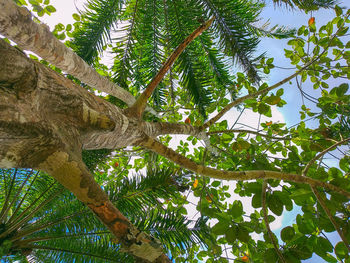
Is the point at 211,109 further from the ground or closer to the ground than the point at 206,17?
closer to the ground

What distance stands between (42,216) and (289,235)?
103 inches

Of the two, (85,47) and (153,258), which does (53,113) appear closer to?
(153,258)

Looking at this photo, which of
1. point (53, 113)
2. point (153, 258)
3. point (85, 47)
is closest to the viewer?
point (153, 258)

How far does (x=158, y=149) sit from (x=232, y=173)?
1.50 feet

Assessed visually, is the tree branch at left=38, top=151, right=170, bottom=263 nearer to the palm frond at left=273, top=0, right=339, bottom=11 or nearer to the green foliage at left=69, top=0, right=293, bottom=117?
the green foliage at left=69, top=0, right=293, bottom=117

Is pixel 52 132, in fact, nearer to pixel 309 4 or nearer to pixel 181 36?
pixel 181 36

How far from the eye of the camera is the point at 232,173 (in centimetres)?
128

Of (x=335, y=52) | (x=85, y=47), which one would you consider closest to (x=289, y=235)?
(x=335, y=52)

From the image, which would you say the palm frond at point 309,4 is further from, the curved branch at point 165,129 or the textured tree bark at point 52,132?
the textured tree bark at point 52,132

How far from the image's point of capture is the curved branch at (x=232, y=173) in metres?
1.24

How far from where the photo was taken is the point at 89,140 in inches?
41.1

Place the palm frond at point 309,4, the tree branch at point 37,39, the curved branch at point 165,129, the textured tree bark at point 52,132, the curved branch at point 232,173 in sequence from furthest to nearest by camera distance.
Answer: the palm frond at point 309,4, the curved branch at point 165,129, the curved branch at point 232,173, the tree branch at point 37,39, the textured tree bark at point 52,132

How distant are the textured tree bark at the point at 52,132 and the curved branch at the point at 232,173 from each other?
457mm

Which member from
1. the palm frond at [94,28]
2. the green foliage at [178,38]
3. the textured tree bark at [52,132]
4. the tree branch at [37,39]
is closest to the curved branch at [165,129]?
the textured tree bark at [52,132]
